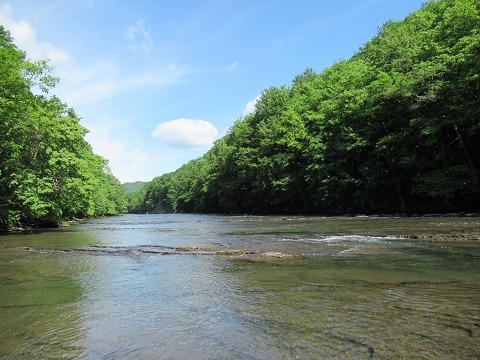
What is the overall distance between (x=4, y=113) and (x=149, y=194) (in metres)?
169

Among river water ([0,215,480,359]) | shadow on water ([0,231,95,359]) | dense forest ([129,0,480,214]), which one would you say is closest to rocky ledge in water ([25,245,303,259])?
river water ([0,215,480,359])

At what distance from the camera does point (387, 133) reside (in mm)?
33750

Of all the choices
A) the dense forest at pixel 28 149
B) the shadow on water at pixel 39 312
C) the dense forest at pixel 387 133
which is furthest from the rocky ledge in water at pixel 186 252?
the dense forest at pixel 387 133

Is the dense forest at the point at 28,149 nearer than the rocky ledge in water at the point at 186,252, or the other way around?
the rocky ledge in water at the point at 186,252

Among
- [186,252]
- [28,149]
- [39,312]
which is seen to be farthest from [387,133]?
[39,312]

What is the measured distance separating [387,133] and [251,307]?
33274 millimetres

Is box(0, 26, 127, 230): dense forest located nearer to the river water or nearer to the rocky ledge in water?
the rocky ledge in water

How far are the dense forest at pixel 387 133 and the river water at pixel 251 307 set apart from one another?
21.6 meters

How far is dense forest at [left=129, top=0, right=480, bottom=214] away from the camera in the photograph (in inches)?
1032

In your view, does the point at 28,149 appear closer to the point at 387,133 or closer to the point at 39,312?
the point at 39,312

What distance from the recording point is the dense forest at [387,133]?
26203 mm

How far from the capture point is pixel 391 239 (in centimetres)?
1236

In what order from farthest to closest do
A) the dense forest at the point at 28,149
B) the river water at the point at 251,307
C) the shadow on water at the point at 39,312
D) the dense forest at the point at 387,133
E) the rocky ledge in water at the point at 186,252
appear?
the dense forest at the point at 387,133 < the dense forest at the point at 28,149 < the rocky ledge in water at the point at 186,252 < the shadow on water at the point at 39,312 < the river water at the point at 251,307

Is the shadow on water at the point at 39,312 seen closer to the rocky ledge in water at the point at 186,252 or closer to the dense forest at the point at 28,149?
the rocky ledge in water at the point at 186,252
